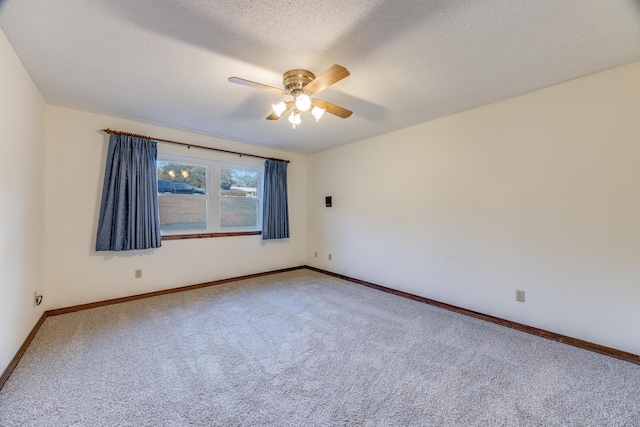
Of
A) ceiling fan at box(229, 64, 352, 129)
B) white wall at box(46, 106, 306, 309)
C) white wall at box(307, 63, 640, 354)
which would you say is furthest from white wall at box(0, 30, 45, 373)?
white wall at box(307, 63, 640, 354)

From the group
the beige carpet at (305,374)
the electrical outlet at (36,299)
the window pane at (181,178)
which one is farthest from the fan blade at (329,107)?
the electrical outlet at (36,299)

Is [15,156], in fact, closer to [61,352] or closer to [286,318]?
[61,352]

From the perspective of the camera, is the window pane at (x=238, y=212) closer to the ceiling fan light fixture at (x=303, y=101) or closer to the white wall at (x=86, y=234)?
the white wall at (x=86, y=234)

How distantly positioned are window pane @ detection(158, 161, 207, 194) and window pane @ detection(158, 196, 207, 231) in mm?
124

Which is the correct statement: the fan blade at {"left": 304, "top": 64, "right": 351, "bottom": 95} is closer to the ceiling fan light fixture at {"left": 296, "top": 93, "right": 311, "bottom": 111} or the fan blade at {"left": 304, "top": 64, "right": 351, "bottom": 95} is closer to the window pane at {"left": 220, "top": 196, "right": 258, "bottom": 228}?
the ceiling fan light fixture at {"left": 296, "top": 93, "right": 311, "bottom": 111}

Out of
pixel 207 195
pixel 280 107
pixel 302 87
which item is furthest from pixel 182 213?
pixel 302 87

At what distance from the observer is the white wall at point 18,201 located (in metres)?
1.79

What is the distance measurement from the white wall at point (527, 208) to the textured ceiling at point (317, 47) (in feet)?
1.10

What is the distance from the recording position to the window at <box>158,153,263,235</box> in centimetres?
376

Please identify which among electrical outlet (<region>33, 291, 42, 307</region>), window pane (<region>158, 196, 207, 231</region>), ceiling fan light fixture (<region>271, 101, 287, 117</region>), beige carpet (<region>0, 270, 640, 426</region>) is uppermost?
ceiling fan light fixture (<region>271, 101, 287, 117</region>)

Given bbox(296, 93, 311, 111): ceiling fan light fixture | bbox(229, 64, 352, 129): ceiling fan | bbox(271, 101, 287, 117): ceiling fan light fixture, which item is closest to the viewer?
bbox(229, 64, 352, 129): ceiling fan

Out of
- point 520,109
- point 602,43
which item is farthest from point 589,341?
point 602,43

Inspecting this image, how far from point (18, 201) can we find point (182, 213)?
6.03 ft

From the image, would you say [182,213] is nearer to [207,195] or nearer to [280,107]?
[207,195]
